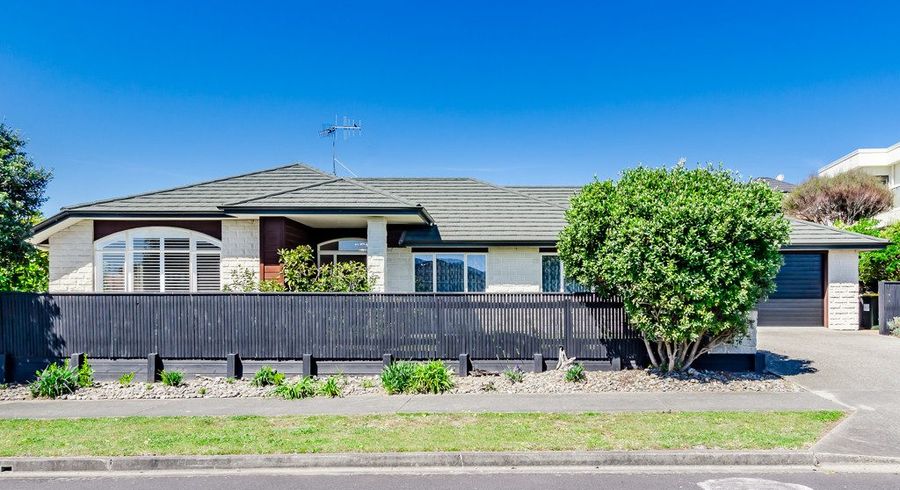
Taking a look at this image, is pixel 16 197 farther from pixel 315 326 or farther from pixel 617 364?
pixel 617 364

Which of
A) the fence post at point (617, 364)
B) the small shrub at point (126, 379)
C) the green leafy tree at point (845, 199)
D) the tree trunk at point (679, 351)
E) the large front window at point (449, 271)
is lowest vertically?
the small shrub at point (126, 379)

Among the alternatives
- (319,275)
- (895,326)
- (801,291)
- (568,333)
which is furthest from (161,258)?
(895,326)

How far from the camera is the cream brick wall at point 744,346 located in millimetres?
9906

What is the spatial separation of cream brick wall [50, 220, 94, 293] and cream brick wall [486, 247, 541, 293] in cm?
1050

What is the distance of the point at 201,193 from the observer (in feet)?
44.9

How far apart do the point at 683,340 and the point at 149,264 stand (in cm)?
1264

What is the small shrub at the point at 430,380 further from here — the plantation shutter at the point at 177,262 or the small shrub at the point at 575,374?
the plantation shutter at the point at 177,262

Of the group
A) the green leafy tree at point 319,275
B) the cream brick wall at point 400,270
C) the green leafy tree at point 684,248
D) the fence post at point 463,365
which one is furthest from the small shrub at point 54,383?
the green leafy tree at point 684,248

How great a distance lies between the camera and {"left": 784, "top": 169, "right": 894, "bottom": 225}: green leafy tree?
91.6 ft

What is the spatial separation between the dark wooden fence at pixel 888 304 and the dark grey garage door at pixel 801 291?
147 centimetres

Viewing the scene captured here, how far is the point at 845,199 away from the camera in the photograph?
28.2 m

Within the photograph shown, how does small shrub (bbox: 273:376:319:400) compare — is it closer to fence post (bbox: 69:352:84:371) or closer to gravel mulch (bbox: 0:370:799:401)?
gravel mulch (bbox: 0:370:799:401)

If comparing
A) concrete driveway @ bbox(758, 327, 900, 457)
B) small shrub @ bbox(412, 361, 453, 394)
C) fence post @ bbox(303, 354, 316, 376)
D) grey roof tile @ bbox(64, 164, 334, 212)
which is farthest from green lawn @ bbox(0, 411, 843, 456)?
grey roof tile @ bbox(64, 164, 334, 212)

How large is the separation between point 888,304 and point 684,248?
11671 millimetres
